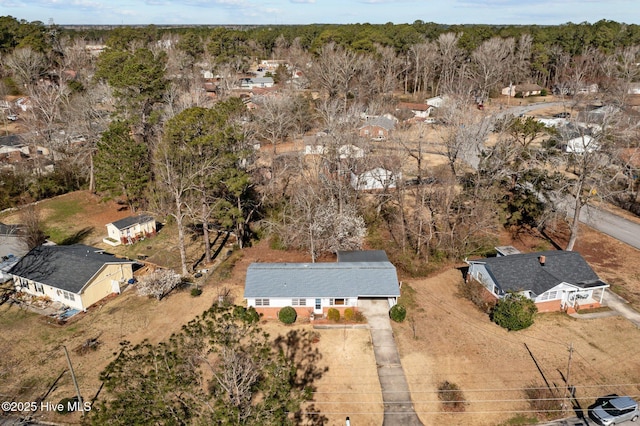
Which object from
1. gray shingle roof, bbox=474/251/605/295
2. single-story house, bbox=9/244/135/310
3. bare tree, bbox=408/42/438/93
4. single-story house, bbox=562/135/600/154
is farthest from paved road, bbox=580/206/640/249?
bare tree, bbox=408/42/438/93

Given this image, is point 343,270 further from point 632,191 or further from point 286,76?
point 286,76

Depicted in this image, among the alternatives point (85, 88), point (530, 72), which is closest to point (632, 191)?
point (530, 72)

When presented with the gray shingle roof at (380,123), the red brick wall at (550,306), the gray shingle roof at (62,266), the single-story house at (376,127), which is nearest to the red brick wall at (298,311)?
the gray shingle roof at (62,266)

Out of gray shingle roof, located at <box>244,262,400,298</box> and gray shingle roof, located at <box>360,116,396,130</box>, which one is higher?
gray shingle roof, located at <box>360,116,396,130</box>

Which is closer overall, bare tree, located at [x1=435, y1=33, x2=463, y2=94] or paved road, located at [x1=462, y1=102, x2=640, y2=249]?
paved road, located at [x1=462, y1=102, x2=640, y2=249]

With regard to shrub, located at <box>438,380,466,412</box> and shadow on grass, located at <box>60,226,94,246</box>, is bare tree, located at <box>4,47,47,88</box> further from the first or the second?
shrub, located at <box>438,380,466,412</box>

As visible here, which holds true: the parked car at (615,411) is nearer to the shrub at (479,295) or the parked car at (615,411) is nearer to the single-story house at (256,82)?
the shrub at (479,295)

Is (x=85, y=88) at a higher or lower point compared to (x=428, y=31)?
lower
